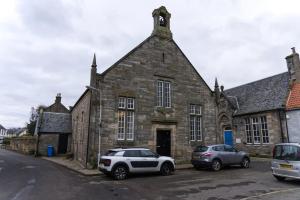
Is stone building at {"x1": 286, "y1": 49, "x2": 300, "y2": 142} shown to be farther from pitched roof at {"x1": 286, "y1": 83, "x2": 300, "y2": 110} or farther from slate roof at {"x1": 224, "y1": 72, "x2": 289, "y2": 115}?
slate roof at {"x1": 224, "y1": 72, "x2": 289, "y2": 115}

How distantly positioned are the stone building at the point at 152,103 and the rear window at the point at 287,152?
8.63 meters

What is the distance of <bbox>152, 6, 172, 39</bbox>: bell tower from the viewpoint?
66.5 feet

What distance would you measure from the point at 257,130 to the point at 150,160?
15.0m

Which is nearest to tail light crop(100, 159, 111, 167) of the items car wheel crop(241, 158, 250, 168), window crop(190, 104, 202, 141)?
window crop(190, 104, 202, 141)

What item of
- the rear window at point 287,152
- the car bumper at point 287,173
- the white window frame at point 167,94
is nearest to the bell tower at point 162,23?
the white window frame at point 167,94

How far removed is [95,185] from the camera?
10.7m

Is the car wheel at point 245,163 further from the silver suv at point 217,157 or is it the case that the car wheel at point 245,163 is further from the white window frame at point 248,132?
the white window frame at point 248,132

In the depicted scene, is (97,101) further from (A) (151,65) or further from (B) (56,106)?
(B) (56,106)

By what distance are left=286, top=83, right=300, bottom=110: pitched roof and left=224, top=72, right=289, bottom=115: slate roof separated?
0.43 meters

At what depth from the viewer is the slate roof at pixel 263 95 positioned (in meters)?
22.9

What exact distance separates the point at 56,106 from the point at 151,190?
32.9 metres

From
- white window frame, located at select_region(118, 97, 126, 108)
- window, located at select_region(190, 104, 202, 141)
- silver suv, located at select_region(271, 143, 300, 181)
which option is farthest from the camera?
window, located at select_region(190, 104, 202, 141)

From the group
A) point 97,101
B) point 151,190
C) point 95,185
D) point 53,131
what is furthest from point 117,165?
point 53,131

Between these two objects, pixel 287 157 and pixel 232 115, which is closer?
pixel 287 157
